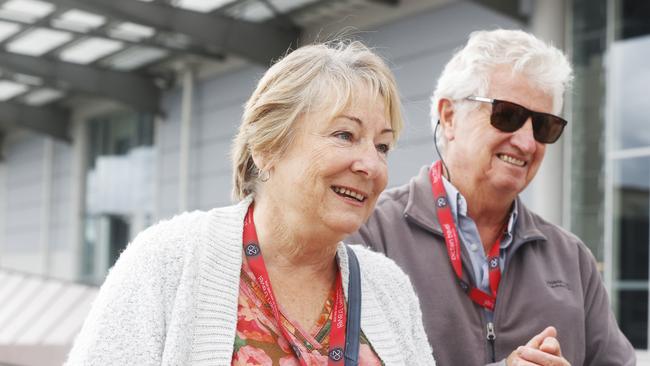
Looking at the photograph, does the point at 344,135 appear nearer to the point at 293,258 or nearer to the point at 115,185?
the point at 293,258

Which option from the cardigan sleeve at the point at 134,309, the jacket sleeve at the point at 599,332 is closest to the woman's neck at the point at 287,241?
the cardigan sleeve at the point at 134,309

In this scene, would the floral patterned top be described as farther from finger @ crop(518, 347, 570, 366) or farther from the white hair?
the white hair

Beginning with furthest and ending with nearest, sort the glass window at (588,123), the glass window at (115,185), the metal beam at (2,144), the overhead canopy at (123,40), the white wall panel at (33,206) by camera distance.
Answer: the metal beam at (2,144) < the white wall panel at (33,206) < the glass window at (115,185) < the overhead canopy at (123,40) < the glass window at (588,123)

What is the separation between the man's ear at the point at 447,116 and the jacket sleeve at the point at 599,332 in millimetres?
563

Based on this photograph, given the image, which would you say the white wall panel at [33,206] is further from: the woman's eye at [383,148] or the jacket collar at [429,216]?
the woman's eye at [383,148]

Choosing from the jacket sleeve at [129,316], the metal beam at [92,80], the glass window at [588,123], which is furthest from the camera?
the metal beam at [92,80]

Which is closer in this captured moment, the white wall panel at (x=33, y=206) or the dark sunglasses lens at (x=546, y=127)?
the dark sunglasses lens at (x=546, y=127)

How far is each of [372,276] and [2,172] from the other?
27.6 m

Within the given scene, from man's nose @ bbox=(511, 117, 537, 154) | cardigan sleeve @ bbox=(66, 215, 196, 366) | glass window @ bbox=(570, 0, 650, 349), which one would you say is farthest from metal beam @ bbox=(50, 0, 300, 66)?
cardigan sleeve @ bbox=(66, 215, 196, 366)

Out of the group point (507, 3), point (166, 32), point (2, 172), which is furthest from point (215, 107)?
point (2, 172)

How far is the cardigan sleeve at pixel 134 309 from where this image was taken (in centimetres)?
168

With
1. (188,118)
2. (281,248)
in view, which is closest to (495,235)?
(281,248)

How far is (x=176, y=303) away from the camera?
1.77 meters

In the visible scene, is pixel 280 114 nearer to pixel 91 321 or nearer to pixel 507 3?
pixel 91 321
